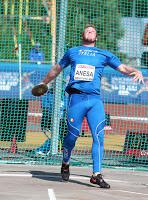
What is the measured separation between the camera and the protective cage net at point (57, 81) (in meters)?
13.3

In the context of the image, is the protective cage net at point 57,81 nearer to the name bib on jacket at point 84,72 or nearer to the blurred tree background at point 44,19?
the blurred tree background at point 44,19

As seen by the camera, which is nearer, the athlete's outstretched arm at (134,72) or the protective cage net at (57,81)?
the athlete's outstretched arm at (134,72)

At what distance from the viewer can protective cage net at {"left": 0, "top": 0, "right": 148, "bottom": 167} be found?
1330cm

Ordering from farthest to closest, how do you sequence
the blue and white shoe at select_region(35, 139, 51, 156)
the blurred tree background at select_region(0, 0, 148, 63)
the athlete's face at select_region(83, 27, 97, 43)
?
the blurred tree background at select_region(0, 0, 148, 63), the blue and white shoe at select_region(35, 139, 51, 156), the athlete's face at select_region(83, 27, 97, 43)

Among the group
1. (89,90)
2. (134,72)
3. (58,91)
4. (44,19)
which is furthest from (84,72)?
(44,19)

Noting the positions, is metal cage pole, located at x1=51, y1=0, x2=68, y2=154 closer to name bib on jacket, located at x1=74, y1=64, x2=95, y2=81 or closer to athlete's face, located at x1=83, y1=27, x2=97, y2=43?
athlete's face, located at x1=83, y1=27, x2=97, y2=43

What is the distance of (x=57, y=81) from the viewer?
13.4 m

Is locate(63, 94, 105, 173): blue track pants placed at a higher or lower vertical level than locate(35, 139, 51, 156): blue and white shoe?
higher

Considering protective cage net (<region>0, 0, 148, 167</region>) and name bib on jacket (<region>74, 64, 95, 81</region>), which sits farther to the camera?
protective cage net (<region>0, 0, 148, 167</region>)

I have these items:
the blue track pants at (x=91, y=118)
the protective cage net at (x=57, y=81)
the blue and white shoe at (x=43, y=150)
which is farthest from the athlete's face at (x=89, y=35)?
the blue and white shoe at (x=43, y=150)

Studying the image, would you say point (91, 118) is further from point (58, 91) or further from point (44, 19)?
point (44, 19)

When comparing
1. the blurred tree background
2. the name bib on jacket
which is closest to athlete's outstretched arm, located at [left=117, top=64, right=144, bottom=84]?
the name bib on jacket

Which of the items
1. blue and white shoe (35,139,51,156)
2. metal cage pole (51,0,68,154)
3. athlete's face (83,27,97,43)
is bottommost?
blue and white shoe (35,139,51,156)

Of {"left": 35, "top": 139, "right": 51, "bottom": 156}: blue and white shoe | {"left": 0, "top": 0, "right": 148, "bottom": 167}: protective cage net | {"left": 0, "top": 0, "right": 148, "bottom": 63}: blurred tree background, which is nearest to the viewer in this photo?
{"left": 35, "top": 139, "right": 51, "bottom": 156}: blue and white shoe
